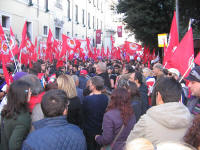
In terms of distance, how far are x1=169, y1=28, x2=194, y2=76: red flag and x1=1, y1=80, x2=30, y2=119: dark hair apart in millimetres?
2775

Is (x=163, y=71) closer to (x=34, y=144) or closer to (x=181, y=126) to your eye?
(x=181, y=126)

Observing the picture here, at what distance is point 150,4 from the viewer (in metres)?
16.7

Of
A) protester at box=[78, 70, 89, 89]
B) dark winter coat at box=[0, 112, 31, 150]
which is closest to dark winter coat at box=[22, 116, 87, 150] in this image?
dark winter coat at box=[0, 112, 31, 150]

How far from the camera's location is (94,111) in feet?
11.6

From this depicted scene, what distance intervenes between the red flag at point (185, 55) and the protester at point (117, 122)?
163 cm

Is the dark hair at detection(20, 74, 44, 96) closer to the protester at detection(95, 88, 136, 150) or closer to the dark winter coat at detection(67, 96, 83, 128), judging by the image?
the dark winter coat at detection(67, 96, 83, 128)

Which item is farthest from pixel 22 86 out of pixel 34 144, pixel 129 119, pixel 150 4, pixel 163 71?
pixel 150 4

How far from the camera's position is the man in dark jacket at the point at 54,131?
2.01 meters

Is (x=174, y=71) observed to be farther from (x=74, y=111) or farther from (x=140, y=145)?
(x=140, y=145)

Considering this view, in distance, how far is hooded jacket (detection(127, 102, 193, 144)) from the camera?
1.97 metres

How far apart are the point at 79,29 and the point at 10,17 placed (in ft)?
52.2

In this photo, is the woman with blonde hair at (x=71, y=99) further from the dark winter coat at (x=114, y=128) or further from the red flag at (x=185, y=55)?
the red flag at (x=185, y=55)

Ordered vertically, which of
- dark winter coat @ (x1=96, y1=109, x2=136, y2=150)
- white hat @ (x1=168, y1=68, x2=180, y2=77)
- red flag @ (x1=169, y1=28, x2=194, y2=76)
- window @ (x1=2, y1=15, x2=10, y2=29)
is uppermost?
window @ (x1=2, y1=15, x2=10, y2=29)

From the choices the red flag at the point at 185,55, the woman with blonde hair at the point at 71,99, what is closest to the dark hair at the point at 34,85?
the woman with blonde hair at the point at 71,99
